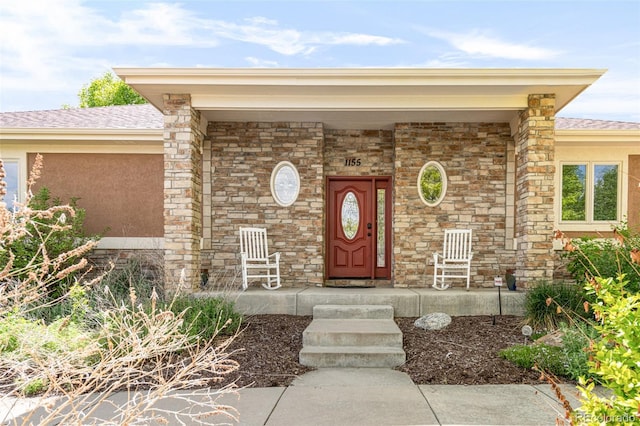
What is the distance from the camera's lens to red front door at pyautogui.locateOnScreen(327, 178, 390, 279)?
9484 millimetres

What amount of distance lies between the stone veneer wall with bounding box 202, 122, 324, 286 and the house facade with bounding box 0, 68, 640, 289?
0.02 metres

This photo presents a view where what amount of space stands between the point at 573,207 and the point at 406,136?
3.71 meters

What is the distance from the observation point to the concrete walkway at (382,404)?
3652mm

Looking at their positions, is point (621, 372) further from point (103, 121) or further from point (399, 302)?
point (103, 121)

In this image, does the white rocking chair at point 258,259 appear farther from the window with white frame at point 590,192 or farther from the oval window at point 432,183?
the window with white frame at point 590,192

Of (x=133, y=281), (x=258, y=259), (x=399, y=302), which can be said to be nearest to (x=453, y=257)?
(x=399, y=302)

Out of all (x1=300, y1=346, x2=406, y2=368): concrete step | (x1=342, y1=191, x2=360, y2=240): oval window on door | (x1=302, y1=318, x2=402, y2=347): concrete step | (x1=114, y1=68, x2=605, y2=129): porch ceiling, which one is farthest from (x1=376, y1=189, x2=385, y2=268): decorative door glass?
(x1=300, y1=346, x2=406, y2=368): concrete step

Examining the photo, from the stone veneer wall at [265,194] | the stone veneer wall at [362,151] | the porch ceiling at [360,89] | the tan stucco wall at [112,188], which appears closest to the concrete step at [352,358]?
the stone veneer wall at [265,194]

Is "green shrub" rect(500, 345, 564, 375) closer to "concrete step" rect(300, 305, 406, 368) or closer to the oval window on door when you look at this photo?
"concrete step" rect(300, 305, 406, 368)

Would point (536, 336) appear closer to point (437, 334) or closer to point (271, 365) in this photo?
point (437, 334)

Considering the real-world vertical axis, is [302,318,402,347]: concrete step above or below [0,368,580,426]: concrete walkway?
above

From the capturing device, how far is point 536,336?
19.7 feet

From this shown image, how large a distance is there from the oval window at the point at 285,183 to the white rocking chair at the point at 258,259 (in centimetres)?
73

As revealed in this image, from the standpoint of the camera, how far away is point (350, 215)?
959cm
